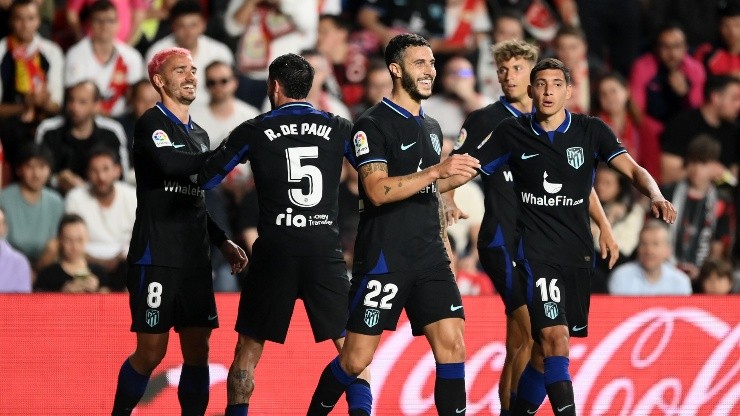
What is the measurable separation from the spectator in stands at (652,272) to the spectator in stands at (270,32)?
3787 millimetres

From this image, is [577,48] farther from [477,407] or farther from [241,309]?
[241,309]

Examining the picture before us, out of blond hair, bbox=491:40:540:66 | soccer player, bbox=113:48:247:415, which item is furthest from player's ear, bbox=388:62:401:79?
blond hair, bbox=491:40:540:66

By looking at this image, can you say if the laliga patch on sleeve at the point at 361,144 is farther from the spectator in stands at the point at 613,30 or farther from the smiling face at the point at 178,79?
the spectator in stands at the point at 613,30

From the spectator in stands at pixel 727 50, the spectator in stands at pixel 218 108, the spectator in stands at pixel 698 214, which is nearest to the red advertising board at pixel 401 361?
the spectator in stands at pixel 698 214

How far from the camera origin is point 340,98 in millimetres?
13000

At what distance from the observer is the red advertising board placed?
9.24 m

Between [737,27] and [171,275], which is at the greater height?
[737,27]

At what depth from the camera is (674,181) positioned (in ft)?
42.1

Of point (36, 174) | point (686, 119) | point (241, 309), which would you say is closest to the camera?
point (241, 309)

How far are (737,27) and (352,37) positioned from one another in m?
3.90

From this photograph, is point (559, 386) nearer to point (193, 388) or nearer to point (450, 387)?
point (450, 387)

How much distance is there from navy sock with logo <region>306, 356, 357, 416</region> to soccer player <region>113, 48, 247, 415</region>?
2.86 feet

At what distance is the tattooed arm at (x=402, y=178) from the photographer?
7.04 m

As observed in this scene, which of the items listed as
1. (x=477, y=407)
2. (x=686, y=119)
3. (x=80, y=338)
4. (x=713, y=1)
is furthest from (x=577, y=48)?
(x=80, y=338)
